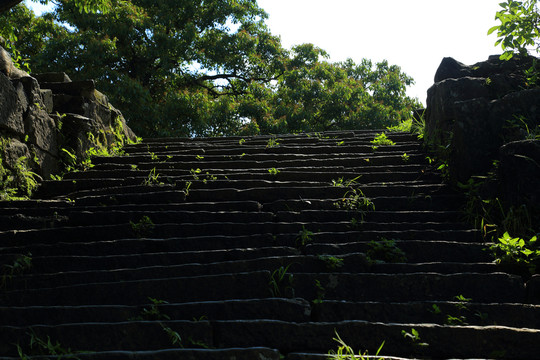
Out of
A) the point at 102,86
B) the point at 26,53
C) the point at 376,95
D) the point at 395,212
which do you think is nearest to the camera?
the point at 395,212

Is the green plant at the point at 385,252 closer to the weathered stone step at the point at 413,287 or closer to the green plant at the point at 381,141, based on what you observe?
the weathered stone step at the point at 413,287

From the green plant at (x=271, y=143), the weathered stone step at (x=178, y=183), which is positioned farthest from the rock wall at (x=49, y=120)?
the green plant at (x=271, y=143)

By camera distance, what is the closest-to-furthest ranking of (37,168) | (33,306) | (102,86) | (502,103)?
(33,306), (502,103), (37,168), (102,86)

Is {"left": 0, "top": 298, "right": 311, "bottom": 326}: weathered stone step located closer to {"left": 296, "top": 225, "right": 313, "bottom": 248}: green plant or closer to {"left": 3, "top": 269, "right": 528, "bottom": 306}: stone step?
{"left": 3, "top": 269, "right": 528, "bottom": 306}: stone step

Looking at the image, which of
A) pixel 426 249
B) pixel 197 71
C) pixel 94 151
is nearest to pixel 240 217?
pixel 426 249

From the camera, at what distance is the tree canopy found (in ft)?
41.4

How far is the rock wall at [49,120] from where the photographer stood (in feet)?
17.9

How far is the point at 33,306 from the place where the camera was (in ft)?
10.6

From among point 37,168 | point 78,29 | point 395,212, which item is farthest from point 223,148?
point 78,29

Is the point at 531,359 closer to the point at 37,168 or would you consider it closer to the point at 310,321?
the point at 310,321

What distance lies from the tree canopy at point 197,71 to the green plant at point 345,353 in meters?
10.9

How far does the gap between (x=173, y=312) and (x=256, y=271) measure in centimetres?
66

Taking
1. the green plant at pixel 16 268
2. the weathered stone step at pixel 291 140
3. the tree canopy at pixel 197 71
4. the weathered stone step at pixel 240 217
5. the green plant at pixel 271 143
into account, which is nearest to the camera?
the green plant at pixel 16 268

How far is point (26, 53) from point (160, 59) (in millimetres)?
4457
